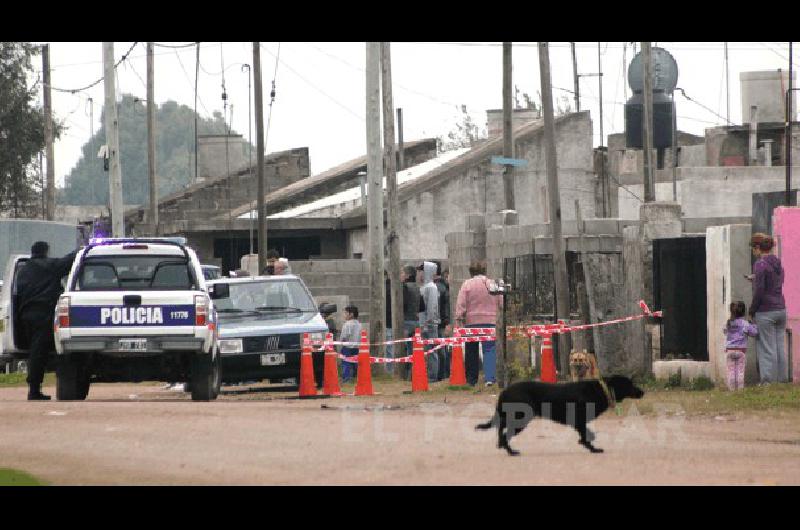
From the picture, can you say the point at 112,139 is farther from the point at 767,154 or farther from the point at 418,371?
the point at 767,154

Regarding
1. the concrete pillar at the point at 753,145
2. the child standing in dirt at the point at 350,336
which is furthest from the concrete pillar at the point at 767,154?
the child standing in dirt at the point at 350,336

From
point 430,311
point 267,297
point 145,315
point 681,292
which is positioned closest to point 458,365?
point 267,297

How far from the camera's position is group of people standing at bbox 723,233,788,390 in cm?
1953

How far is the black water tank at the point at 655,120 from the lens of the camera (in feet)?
148

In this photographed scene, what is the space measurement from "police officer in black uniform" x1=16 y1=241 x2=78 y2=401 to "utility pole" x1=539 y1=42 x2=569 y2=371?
6.82 metres

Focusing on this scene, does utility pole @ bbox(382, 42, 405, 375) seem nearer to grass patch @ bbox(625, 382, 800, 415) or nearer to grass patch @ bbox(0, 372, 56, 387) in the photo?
grass patch @ bbox(0, 372, 56, 387)

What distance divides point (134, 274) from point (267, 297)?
3715 millimetres

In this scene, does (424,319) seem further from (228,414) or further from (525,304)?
(228,414)

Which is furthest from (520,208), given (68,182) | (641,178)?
(68,182)

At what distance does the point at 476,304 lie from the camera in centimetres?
2306

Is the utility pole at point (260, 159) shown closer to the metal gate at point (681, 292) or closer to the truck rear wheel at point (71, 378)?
the metal gate at point (681, 292)

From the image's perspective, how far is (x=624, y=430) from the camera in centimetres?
1577

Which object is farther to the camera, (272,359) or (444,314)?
(444,314)

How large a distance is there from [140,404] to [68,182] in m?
125
